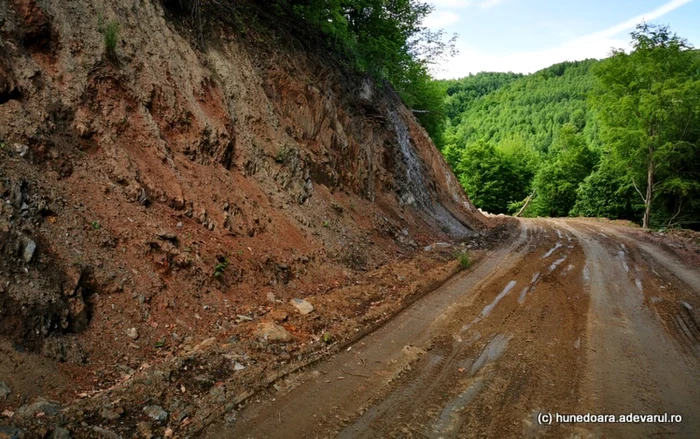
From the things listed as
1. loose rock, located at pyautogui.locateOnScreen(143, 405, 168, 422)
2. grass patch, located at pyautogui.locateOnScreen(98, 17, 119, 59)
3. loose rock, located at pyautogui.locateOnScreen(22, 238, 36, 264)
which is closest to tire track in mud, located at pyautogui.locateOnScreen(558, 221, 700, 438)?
loose rock, located at pyautogui.locateOnScreen(143, 405, 168, 422)

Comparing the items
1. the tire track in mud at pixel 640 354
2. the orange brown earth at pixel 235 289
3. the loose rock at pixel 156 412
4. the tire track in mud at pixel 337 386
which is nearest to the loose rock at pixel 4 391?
the orange brown earth at pixel 235 289

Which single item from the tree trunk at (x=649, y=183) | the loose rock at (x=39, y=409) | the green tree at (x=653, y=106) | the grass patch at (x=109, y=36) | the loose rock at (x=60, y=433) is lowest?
the loose rock at (x=60, y=433)

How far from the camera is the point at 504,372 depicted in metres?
4.93

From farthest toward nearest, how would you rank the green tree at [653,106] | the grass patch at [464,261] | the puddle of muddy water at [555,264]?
the green tree at [653,106] → the puddle of muddy water at [555,264] → the grass patch at [464,261]

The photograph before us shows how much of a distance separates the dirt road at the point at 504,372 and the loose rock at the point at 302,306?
3.93 feet

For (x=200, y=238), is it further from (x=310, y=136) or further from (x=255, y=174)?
(x=310, y=136)

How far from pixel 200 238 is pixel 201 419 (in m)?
3.55

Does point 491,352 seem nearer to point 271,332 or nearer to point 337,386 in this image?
point 337,386

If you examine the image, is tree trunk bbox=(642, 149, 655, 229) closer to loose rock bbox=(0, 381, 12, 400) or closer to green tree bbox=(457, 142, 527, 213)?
green tree bbox=(457, 142, 527, 213)

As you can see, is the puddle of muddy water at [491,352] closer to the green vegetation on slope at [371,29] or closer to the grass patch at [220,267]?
the grass patch at [220,267]

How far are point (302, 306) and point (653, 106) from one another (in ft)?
76.4

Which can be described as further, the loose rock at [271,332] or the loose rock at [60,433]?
the loose rock at [271,332]

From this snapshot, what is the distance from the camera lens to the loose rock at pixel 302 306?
6531 millimetres

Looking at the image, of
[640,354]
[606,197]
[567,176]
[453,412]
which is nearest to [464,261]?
[640,354]
